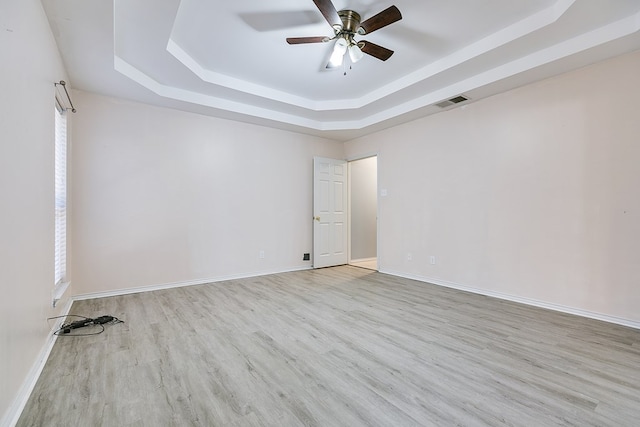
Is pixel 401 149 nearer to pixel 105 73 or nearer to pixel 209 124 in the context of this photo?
pixel 209 124

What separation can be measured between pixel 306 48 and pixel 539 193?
319 centimetres

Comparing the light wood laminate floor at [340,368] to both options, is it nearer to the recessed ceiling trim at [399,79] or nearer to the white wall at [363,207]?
the recessed ceiling trim at [399,79]

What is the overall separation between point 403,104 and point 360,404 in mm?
4075

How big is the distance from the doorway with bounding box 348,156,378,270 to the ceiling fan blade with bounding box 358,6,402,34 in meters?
3.74

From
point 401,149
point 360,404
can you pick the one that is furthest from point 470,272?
point 360,404

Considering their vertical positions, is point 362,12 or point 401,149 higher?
point 362,12

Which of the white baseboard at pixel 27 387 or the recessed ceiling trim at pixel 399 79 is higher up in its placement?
the recessed ceiling trim at pixel 399 79

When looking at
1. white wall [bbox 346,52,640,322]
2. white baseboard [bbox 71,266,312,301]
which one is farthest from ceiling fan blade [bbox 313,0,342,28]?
→ white baseboard [bbox 71,266,312,301]

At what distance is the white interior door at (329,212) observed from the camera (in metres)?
5.46

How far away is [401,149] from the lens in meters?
4.87

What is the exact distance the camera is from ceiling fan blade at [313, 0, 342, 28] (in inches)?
83.5

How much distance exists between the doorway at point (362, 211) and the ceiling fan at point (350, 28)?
11.1ft

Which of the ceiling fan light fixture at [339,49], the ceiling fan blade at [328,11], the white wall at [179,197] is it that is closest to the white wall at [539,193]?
the ceiling fan light fixture at [339,49]

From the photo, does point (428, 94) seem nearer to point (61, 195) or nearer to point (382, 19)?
point (382, 19)
